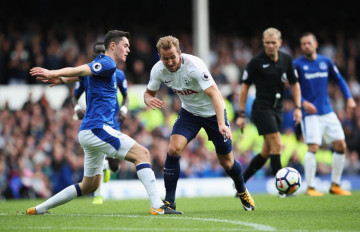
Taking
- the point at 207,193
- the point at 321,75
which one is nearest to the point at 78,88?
the point at 321,75

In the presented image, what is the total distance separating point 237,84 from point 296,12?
8582 mm

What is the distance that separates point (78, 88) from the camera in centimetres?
1074

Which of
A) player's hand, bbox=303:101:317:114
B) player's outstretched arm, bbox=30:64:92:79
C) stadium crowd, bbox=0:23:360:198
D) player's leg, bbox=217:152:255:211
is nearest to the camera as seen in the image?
player's outstretched arm, bbox=30:64:92:79

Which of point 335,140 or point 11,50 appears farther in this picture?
point 11,50

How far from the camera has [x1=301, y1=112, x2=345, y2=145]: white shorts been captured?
466 inches

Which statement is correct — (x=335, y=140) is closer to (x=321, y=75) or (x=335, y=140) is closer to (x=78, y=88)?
(x=321, y=75)

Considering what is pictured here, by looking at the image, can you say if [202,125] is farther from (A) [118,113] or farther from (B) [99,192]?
(B) [99,192]

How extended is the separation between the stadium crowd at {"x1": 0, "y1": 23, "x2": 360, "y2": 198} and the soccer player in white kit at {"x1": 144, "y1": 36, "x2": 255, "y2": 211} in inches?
307

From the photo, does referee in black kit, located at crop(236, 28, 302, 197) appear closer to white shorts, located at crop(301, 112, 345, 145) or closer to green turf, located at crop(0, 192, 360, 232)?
white shorts, located at crop(301, 112, 345, 145)

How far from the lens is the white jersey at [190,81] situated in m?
7.91

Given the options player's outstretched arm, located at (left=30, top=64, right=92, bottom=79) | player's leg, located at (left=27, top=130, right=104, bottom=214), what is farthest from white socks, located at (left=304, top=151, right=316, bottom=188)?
player's outstretched arm, located at (left=30, top=64, right=92, bottom=79)

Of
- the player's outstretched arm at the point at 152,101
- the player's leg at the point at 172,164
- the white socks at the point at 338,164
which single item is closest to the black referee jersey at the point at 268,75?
the white socks at the point at 338,164

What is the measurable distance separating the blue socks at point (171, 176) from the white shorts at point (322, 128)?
13.9ft

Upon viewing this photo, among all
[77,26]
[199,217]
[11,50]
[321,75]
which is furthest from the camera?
[77,26]
